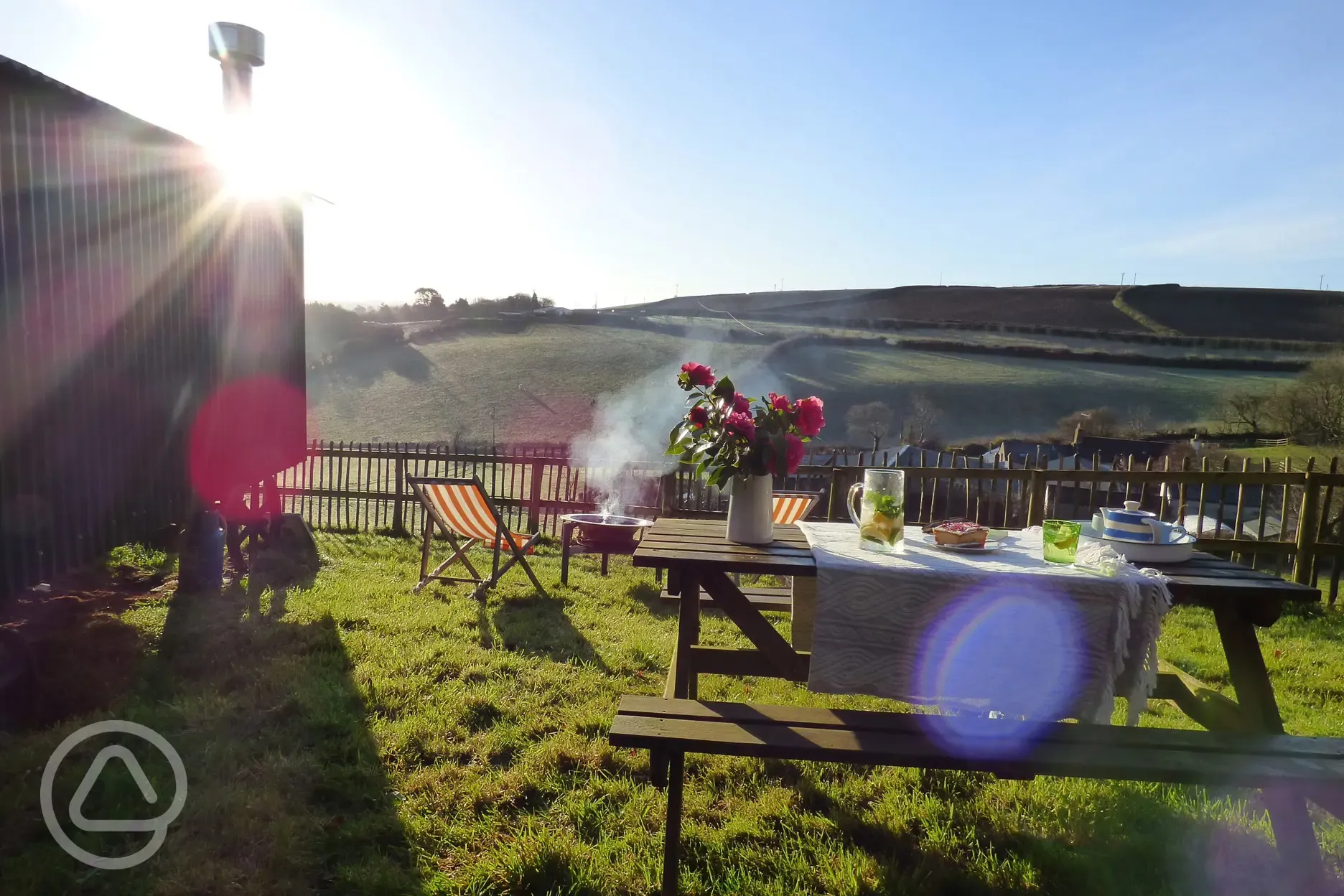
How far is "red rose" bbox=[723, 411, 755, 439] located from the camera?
2.76m

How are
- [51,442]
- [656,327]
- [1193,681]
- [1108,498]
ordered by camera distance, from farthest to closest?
[656,327] < [1108,498] < [51,442] < [1193,681]

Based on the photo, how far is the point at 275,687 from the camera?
12.5 ft

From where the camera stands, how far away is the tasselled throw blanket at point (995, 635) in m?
2.36

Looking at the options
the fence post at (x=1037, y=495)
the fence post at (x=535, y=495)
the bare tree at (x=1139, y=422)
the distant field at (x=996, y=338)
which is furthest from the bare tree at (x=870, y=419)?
the fence post at (x=535, y=495)

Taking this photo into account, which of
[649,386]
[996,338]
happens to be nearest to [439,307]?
[649,386]

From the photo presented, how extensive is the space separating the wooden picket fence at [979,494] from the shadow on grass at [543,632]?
1.97 meters

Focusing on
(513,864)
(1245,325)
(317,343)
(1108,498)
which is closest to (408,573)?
(513,864)

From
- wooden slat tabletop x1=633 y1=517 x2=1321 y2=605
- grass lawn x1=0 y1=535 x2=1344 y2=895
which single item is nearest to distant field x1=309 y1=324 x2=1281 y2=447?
grass lawn x1=0 y1=535 x2=1344 y2=895

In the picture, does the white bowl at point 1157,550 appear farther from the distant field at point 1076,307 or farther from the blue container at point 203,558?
the distant field at point 1076,307

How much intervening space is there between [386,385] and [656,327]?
1621 centimetres

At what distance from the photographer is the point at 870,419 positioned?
1010 inches

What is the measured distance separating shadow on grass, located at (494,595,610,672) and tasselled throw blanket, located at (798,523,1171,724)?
225cm

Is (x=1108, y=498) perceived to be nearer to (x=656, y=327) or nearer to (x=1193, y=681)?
(x=1193, y=681)

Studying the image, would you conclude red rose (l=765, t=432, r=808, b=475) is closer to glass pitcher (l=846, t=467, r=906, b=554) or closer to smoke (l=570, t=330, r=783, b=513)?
glass pitcher (l=846, t=467, r=906, b=554)
